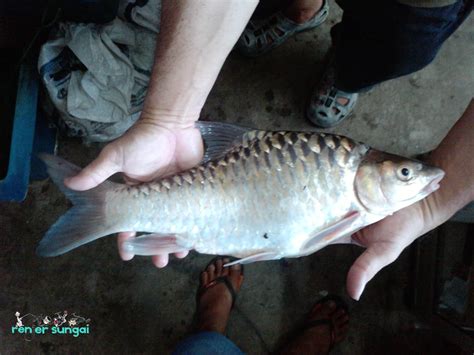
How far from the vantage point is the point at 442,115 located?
230 cm

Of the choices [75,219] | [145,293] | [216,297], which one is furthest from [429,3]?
[145,293]

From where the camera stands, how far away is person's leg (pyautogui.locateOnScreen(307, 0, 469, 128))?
56.3 inches

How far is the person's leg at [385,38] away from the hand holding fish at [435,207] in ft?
0.93

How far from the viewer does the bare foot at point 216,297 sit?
202cm

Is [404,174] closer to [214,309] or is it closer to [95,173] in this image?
[95,173]

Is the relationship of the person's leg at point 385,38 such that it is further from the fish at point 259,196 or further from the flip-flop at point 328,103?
the fish at point 259,196

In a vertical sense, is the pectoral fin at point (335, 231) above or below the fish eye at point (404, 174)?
below

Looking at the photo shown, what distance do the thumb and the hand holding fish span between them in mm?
795

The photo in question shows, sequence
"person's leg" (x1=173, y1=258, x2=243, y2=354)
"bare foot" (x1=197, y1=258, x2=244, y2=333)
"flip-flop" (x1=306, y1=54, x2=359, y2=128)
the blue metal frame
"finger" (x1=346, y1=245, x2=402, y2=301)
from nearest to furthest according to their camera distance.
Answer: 1. "finger" (x1=346, y1=245, x2=402, y2=301)
2. the blue metal frame
3. "person's leg" (x1=173, y1=258, x2=243, y2=354)
4. "bare foot" (x1=197, y1=258, x2=244, y2=333)
5. "flip-flop" (x1=306, y1=54, x2=359, y2=128)

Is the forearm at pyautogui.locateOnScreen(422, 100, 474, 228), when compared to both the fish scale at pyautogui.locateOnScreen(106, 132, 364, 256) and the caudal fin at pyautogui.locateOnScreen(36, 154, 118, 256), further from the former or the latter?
the caudal fin at pyautogui.locateOnScreen(36, 154, 118, 256)

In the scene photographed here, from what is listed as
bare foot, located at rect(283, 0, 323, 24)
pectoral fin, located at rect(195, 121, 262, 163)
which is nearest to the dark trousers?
bare foot, located at rect(283, 0, 323, 24)

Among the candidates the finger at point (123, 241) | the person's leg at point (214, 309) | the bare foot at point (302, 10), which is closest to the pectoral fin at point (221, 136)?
the finger at point (123, 241)

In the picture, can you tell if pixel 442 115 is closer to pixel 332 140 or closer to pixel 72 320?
pixel 332 140

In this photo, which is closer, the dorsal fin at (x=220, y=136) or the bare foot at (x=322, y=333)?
the dorsal fin at (x=220, y=136)
